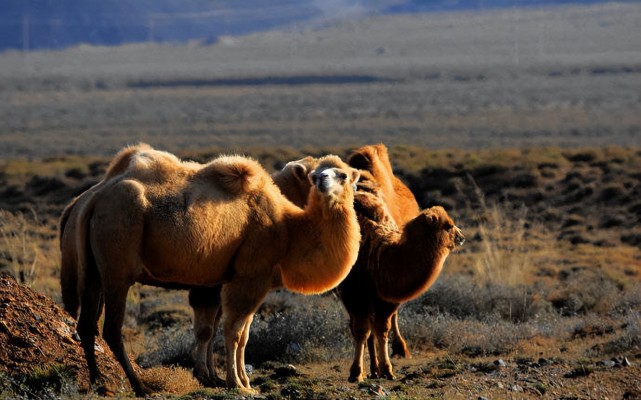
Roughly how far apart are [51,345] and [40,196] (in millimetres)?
24276

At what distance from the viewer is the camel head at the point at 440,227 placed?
34.7 feet

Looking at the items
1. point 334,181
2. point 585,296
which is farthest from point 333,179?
point 585,296

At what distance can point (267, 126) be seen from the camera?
74.0 metres

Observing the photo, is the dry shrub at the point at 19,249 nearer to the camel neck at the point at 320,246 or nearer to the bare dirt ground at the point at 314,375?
the bare dirt ground at the point at 314,375

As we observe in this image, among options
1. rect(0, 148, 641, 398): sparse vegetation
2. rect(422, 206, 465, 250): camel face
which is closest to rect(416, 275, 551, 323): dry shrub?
rect(0, 148, 641, 398): sparse vegetation

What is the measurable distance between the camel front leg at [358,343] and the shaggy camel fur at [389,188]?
1626mm

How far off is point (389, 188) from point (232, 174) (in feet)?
11.7

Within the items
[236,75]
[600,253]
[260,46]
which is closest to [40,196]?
[600,253]

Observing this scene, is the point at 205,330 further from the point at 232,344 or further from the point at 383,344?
the point at 383,344

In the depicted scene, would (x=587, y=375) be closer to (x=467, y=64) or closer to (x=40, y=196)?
(x=40, y=196)

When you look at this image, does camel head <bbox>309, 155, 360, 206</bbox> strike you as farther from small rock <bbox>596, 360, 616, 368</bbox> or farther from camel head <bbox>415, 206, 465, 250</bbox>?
small rock <bbox>596, 360, 616, 368</bbox>

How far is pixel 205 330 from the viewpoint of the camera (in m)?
9.94

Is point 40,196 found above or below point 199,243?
below

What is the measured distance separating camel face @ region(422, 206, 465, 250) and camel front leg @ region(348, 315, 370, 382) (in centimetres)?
107
